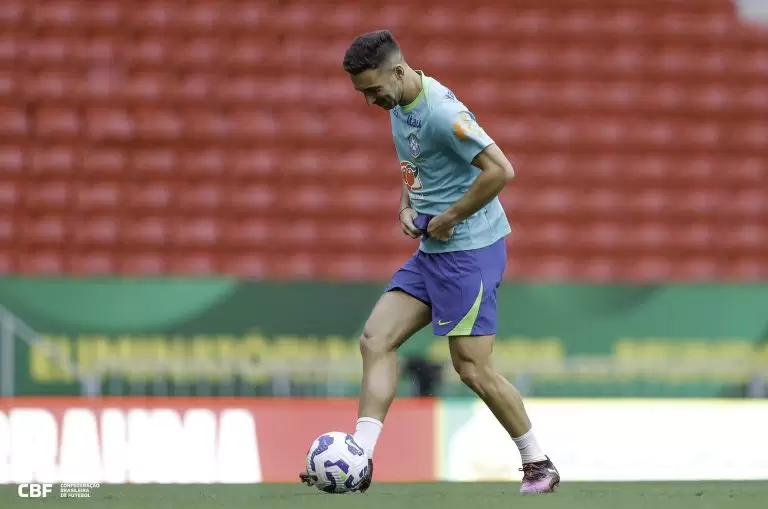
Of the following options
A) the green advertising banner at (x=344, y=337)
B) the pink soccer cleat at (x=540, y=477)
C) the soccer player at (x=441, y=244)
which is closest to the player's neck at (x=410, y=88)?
the soccer player at (x=441, y=244)

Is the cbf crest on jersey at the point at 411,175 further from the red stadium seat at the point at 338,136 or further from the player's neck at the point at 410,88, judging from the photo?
the red stadium seat at the point at 338,136

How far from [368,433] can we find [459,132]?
3.72 ft

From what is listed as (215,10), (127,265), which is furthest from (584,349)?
(215,10)

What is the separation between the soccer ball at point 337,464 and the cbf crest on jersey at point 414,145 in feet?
3.52

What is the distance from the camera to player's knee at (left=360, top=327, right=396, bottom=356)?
498 centimetres

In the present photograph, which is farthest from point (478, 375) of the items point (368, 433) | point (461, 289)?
point (368, 433)

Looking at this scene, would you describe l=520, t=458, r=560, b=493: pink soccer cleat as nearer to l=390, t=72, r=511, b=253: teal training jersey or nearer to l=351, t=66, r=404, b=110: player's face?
l=390, t=72, r=511, b=253: teal training jersey

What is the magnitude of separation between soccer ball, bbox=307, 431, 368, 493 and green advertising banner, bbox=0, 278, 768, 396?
4354mm

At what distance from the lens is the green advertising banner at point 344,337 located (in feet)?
30.2

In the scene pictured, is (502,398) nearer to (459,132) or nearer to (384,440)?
(459,132)

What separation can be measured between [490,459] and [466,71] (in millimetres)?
5362

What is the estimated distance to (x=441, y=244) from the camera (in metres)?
5.04

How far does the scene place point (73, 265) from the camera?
34.8 feet

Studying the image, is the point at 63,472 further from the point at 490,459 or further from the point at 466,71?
the point at 466,71
